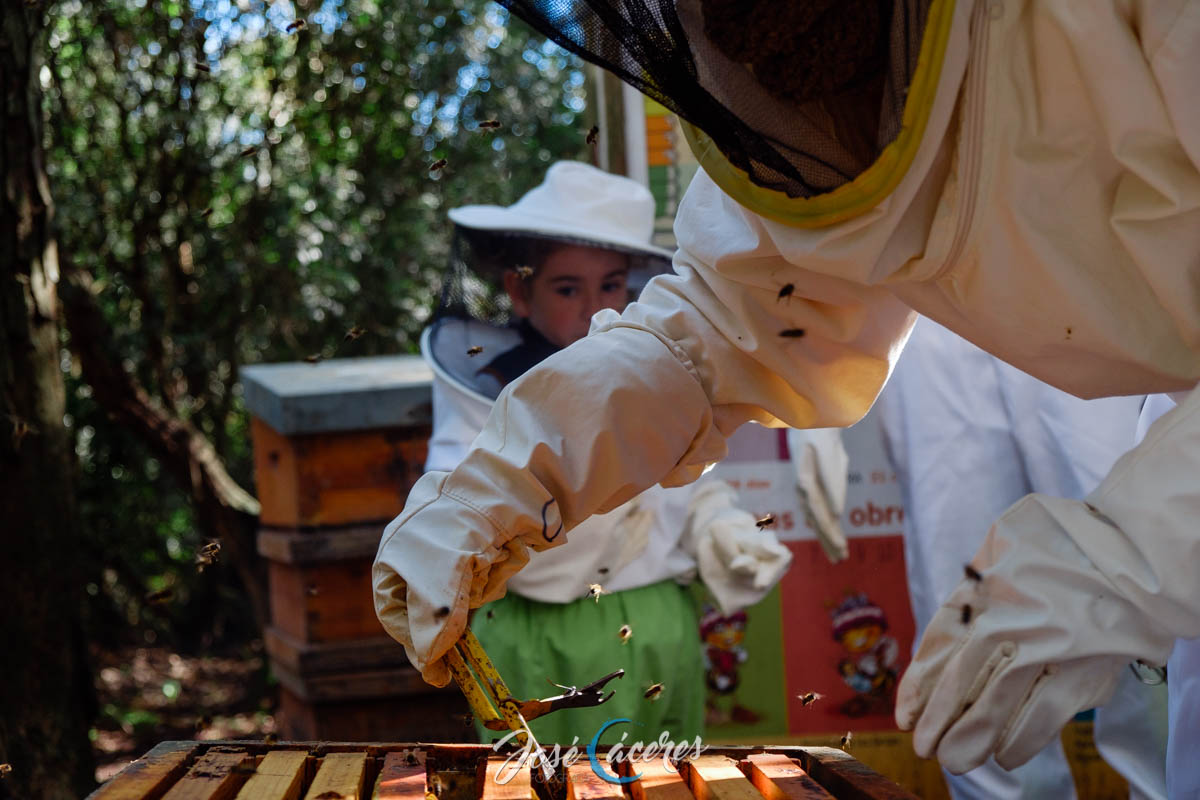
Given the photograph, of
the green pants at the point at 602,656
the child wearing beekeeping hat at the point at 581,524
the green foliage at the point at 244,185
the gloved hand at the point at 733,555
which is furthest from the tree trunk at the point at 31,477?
the green foliage at the point at 244,185

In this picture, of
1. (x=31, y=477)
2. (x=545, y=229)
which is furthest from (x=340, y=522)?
(x=545, y=229)

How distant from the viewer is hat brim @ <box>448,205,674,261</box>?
3025 millimetres

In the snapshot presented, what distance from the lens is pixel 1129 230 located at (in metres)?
1.29

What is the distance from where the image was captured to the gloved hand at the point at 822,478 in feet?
11.2

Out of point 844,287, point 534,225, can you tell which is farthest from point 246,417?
point 844,287

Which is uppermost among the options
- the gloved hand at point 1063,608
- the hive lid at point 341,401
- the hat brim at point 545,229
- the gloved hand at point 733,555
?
the hat brim at point 545,229

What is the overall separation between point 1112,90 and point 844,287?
45 centimetres

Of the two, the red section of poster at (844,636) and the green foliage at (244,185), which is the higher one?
the green foliage at (244,185)

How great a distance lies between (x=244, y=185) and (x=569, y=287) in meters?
3.54

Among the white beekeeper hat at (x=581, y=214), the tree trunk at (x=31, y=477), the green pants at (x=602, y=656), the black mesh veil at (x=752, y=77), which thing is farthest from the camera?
the white beekeeper hat at (x=581, y=214)

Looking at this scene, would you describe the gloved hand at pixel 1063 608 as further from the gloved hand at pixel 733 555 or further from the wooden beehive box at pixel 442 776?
the gloved hand at pixel 733 555

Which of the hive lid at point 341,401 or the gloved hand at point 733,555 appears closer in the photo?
the gloved hand at point 733,555

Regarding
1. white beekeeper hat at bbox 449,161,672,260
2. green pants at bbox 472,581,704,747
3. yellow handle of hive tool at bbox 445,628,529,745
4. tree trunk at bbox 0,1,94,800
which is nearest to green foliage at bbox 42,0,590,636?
tree trunk at bbox 0,1,94,800

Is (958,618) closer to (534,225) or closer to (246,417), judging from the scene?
(534,225)
